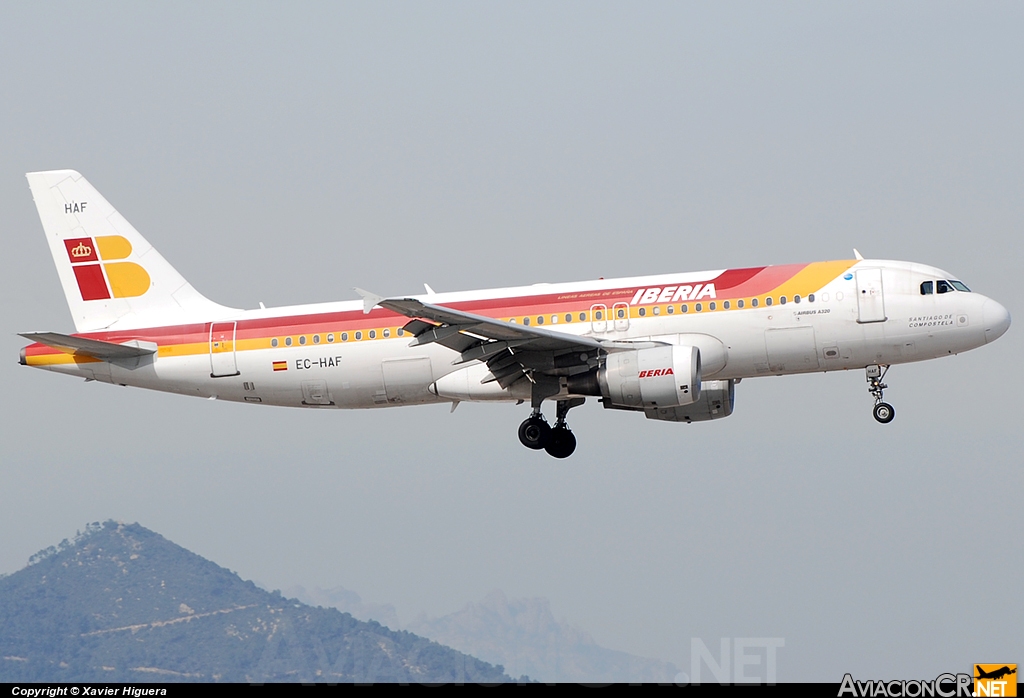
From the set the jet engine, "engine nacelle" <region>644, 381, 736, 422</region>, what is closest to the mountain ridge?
"engine nacelle" <region>644, 381, 736, 422</region>

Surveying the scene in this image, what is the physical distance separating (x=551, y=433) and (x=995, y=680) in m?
15.6

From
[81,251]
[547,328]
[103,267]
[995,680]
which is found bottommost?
[995,680]

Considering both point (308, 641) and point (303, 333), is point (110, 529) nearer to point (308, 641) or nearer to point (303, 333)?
point (308, 641)

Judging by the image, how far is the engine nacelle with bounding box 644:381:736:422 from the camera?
36938 mm

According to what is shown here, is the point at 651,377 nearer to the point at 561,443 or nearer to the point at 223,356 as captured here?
the point at 561,443

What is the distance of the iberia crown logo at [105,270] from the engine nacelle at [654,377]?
15.5 metres

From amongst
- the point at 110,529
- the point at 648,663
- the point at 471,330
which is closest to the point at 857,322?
the point at 471,330

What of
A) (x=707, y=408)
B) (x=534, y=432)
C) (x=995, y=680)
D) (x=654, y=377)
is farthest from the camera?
(x=707, y=408)

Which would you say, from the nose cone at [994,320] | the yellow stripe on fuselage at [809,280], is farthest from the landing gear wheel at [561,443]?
the nose cone at [994,320]

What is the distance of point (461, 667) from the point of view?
2739 inches

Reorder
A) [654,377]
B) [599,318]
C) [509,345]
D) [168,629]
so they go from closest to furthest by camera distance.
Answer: [654,377] → [509,345] → [599,318] → [168,629]

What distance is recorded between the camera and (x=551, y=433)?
118 feet

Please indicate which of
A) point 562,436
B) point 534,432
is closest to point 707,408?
point 562,436

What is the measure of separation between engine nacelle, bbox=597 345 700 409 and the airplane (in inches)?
1.6
